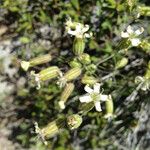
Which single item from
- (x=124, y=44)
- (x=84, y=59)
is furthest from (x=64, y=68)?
(x=124, y=44)

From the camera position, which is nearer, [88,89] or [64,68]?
[88,89]

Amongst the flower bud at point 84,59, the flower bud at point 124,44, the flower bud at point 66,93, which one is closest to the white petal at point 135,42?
the flower bud at point 124,44

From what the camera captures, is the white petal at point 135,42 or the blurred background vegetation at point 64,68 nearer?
the white petal at point 135,42

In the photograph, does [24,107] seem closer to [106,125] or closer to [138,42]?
[106,125]

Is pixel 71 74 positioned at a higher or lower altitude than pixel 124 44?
lower

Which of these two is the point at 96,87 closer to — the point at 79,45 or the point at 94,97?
the point at 94,97

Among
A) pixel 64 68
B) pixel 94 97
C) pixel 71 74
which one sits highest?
pixel 71 74

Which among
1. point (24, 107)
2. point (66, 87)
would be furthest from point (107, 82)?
point (24, 107)

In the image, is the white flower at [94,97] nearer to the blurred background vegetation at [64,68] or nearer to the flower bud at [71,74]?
Answer: the flower bud at [71,74]

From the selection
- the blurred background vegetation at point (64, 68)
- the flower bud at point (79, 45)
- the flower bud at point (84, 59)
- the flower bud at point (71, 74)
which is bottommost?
the blurred background vegetation at point (64, 68)
